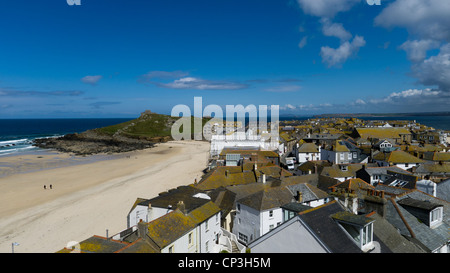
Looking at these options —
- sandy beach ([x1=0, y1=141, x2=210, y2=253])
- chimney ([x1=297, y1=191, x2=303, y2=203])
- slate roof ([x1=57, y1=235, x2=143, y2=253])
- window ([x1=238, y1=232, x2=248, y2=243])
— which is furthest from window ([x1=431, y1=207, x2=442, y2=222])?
sandy beach ([x1=0, y1=141, x2=210, y2=253])

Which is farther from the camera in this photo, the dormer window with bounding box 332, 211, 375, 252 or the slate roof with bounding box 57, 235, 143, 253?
the slate roof with bounding box 57, 235, 143, 253

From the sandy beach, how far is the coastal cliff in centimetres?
1881

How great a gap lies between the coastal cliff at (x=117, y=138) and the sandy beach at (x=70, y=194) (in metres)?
18.8

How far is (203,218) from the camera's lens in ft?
56.1

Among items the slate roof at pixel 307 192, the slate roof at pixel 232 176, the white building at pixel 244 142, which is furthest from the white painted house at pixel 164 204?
the white building at pixel 244 142

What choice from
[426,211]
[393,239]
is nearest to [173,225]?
[393,239]

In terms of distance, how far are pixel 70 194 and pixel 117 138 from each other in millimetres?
85146

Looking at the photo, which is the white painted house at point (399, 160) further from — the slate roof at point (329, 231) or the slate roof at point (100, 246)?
the slate roof at point (100, 246)

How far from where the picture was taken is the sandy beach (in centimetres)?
2392

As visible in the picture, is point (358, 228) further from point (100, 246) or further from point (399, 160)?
point (399, 160)

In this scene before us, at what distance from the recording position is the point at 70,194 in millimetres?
37500

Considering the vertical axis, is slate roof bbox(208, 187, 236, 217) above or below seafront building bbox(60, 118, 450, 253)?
below

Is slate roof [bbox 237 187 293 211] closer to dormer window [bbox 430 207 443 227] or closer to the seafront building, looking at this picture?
the seafront building

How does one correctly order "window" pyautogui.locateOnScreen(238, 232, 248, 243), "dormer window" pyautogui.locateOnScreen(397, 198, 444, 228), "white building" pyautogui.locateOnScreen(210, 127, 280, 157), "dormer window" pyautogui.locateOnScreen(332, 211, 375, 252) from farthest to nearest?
"white building" pyautogui.locateOnScreen(210, 127, 280, 157) → "window" pyautogui.locateOnScreen(238, 232, 248, 243) → "dormer window" pyautogui.locateOnScreen(397, 198, 444, 228) → "dormer window" pyautogui.locateOnScreen(332, 211, 375, 252)
